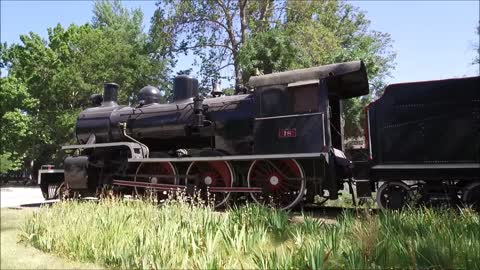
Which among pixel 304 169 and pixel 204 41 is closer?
pixel 304 169

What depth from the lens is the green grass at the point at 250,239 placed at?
15.2 feet

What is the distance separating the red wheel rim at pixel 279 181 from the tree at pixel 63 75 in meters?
22.6

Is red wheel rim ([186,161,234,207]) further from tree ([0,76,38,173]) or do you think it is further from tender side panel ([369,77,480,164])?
tree ([0,76,38,173])

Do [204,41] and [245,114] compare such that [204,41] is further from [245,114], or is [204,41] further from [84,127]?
[245,114]

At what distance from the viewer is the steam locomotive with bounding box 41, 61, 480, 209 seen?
842cm

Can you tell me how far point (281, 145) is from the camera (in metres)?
9.29

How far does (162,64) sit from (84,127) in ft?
70.1

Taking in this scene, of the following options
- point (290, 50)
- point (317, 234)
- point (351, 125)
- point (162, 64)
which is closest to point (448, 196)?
point (317, 234)

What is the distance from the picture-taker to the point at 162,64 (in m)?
33.8

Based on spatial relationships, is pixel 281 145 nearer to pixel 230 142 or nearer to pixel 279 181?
pixel 279 181

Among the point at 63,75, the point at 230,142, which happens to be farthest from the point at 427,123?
the point at 63,75

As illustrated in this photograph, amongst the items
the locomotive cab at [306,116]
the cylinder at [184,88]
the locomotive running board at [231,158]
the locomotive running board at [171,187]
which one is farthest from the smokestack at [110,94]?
the locomotive cab at [306,116]

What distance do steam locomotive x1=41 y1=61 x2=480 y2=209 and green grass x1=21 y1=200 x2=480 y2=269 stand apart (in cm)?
195

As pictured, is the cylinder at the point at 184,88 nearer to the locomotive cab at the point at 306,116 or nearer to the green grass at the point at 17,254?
the locomotive cab at the point at 306,116
